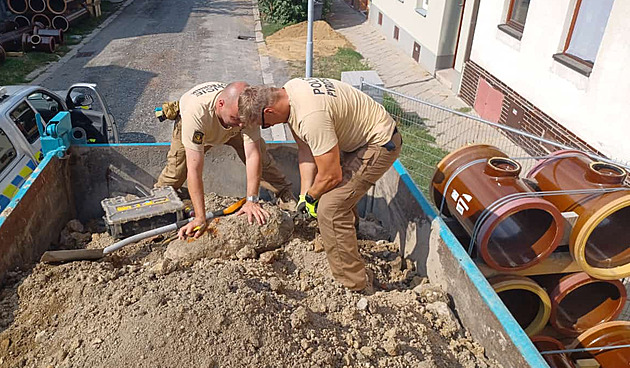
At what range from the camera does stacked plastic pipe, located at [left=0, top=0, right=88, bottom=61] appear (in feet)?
42.8

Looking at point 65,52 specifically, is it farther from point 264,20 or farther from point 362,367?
point 362,367

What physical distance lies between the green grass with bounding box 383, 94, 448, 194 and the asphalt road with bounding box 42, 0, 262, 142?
13.1 feet

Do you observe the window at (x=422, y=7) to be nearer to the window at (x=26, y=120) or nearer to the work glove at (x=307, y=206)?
the work glove at (x=307, y=206)

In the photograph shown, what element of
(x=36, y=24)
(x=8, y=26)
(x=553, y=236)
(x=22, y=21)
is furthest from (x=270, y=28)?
(x=553, y=236)

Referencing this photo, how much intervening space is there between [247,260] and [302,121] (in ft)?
4.06

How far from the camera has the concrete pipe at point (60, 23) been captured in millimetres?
15031

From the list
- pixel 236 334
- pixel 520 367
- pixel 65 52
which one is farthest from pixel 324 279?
pixel 65 52

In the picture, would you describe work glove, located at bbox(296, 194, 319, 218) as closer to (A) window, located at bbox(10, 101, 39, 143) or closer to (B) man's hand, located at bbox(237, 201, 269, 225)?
(B) man's hand, located at bbox(237, 201, 269, 225)

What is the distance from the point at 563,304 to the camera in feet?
14.2

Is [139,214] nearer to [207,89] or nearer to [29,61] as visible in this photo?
[207,89]

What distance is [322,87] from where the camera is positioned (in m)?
3.53

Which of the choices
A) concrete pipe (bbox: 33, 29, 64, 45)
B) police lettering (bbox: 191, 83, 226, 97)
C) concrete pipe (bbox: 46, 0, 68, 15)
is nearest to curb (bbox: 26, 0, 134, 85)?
concrete pipe (bbox: 33, 29, 64, 45)

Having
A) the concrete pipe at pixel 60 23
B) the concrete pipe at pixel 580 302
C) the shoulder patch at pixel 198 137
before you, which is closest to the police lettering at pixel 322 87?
the shoulder patch at pixel 198 137

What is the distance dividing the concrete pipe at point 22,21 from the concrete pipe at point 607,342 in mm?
16304
